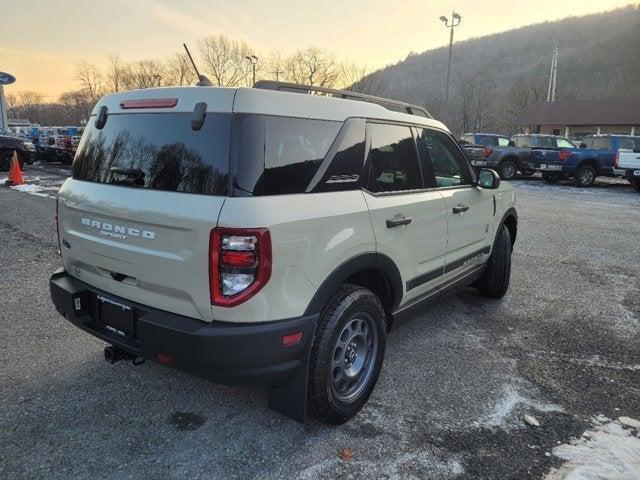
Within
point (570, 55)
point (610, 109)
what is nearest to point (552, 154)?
point (610, 109)

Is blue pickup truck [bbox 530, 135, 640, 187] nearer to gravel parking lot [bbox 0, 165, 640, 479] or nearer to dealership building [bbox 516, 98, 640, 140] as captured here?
gravel parking lot [bbox 0, 165, 640, 479]

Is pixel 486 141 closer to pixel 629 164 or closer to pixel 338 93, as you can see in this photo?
pixel 629 164

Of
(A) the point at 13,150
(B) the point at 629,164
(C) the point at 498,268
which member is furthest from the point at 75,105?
(C) the point at 498,268

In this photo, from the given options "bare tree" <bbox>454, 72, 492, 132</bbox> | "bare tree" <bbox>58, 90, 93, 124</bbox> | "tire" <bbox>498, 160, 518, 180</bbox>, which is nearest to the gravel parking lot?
"tire" <bbox>498, 160, 518, 180</bbox>

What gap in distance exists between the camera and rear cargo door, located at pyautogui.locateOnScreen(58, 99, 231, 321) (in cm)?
230

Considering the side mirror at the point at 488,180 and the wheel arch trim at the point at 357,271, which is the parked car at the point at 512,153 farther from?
the wheel arch trim at the point at 357,271

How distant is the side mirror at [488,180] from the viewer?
4273mm

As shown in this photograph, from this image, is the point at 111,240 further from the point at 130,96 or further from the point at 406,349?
the point at 406,349

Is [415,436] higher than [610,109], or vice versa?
[610,109]

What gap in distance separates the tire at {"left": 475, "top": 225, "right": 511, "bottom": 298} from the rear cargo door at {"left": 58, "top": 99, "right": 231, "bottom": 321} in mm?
3442

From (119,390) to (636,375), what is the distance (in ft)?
12.3

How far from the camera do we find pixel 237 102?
7.63ft

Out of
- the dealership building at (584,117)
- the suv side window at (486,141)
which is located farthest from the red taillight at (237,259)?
the dealership building at (584,117)

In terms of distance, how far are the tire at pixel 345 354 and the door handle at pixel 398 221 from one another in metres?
0.45
